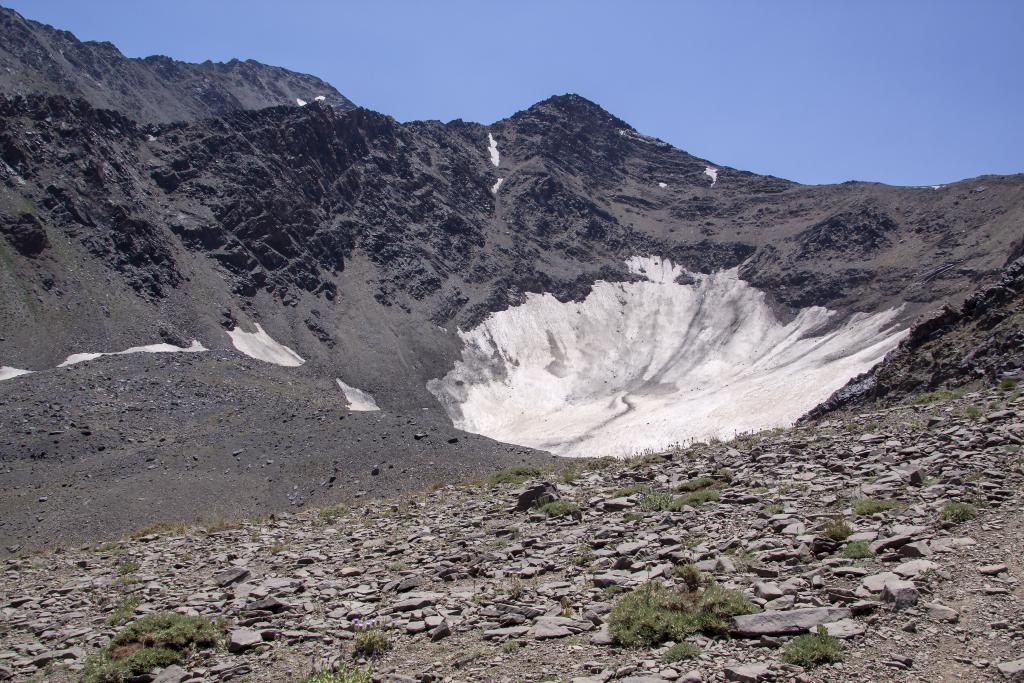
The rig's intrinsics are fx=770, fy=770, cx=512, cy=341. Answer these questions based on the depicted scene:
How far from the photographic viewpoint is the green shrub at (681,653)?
862 cm

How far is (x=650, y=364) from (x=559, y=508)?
103 meters

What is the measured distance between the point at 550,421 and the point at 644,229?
74.2m

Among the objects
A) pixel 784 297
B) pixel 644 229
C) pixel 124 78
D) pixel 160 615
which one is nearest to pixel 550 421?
pixel 784 297

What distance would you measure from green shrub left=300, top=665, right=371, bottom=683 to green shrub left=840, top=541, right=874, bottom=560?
648 cm

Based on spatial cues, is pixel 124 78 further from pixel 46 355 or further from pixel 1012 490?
pixel 1012 490

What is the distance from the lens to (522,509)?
693 inches

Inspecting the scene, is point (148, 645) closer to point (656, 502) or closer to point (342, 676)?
point (342, 676)

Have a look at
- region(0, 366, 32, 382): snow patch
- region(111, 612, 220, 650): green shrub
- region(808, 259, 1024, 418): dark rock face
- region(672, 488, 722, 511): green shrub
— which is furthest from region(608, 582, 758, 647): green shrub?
region(0, 366, 32, 382): snow patch

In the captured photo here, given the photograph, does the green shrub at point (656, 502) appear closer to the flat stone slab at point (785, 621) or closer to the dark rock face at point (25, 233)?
the flat stone slab at point (785, 621)

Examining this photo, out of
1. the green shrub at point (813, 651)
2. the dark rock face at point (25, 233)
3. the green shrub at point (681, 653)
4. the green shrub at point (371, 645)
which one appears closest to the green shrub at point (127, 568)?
the green shrub at point (371, 645)

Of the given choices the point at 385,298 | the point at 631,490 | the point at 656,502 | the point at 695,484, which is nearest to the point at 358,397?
the point at 385,298

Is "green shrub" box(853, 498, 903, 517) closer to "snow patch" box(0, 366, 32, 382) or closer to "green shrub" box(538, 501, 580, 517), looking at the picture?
"green shrub" box(538, 501, 580, 517)

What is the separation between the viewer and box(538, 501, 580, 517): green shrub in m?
16.1

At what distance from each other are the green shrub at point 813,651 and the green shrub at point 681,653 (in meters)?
→ 0.95
